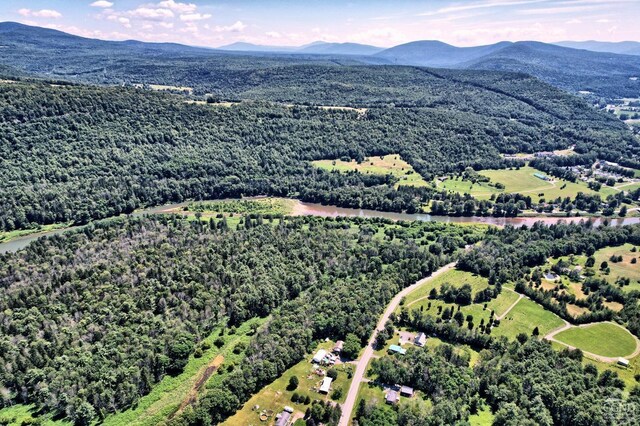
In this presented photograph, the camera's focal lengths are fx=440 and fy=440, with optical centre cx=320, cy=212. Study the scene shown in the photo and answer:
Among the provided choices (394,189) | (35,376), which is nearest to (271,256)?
(35,376)

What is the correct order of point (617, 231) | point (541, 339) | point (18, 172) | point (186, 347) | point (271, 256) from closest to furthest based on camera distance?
1. point (186, 347)
2. point (541, 339)
3. point (271, 256)
4. point (617, 231)
5. point (18, 172)

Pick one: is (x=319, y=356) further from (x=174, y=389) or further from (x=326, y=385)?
(x=174, y=389)

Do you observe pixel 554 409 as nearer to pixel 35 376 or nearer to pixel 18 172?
pixel 35 376

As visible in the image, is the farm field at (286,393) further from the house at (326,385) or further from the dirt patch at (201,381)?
the dirt patch at (201,381)

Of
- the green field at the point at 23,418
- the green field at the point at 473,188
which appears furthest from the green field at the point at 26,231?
the green field at the point at 473,188

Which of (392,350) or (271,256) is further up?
(271,256)

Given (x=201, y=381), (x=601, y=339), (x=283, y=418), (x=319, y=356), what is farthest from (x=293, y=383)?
(x=601, y=339)
